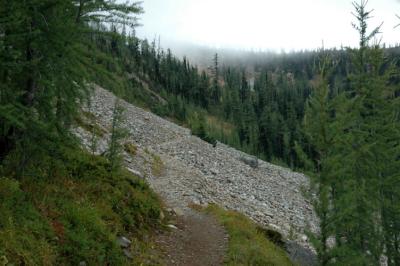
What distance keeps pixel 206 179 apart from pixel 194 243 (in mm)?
15989

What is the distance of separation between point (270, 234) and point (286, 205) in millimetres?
15779

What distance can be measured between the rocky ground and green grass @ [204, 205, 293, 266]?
1873 millimetres

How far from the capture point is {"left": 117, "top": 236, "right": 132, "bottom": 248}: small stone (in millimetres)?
9716

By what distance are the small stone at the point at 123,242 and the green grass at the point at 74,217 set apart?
6.8 inches

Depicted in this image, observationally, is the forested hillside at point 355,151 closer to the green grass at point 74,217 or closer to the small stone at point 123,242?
the green grass at point 74,217

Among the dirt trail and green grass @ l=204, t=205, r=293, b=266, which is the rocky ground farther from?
green grass @ l=204, t=205, r=293, b=266

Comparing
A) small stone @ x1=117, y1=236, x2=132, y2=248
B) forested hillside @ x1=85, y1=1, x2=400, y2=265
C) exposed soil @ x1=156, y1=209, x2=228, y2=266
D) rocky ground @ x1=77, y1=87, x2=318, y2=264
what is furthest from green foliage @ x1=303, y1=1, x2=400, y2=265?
small stone @ x1=117, y1=236, x2=132, y2=248

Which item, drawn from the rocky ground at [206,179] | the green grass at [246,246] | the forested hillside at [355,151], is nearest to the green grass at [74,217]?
the green grass at [246,246]

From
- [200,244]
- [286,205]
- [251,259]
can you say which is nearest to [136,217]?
[200,244]

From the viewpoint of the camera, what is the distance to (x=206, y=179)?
93.8 ft

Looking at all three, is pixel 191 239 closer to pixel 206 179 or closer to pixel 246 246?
A: pixel 246 246

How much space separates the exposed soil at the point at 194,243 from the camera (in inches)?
438

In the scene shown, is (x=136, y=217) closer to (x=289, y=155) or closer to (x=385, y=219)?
(x=385, y=219)

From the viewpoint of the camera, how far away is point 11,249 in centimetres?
646
